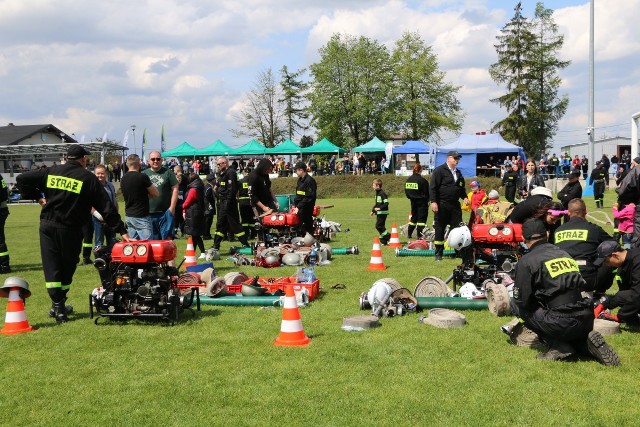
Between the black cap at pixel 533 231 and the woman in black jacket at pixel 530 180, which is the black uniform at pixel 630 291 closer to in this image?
the black cap at pixel 533 231

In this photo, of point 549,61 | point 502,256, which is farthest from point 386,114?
point 502,256

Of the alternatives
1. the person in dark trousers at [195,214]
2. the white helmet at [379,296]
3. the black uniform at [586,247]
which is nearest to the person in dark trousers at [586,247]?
the black uniform at [586,247]

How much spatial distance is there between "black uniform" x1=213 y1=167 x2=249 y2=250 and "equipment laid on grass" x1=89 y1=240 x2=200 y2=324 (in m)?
5.84

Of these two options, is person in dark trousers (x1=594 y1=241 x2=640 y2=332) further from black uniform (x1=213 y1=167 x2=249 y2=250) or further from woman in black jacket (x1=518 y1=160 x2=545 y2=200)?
black uniform (x1=213 y1=167 x2=249 y2=250)

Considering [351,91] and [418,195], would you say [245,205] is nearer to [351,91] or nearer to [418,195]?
[418,195]

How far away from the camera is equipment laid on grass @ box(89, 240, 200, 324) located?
23.5 ft

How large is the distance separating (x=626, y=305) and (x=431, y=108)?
59093 millimetres

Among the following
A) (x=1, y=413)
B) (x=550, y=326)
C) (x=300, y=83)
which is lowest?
(x=1, y=413)

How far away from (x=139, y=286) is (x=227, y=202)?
6304 millimetres

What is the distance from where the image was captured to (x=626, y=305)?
21.7 ft

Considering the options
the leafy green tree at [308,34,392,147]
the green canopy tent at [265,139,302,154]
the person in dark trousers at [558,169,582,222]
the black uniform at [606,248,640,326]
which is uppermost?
the leafy green tree at [308,34,392,147]

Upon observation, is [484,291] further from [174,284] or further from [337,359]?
[174,284]

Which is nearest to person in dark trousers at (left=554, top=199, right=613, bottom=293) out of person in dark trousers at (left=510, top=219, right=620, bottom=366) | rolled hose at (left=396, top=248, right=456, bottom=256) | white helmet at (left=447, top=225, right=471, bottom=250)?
white helmet at (left=447, top=225, right=471, bottom=250)

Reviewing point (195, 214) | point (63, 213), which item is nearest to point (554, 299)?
point (63, 213)
